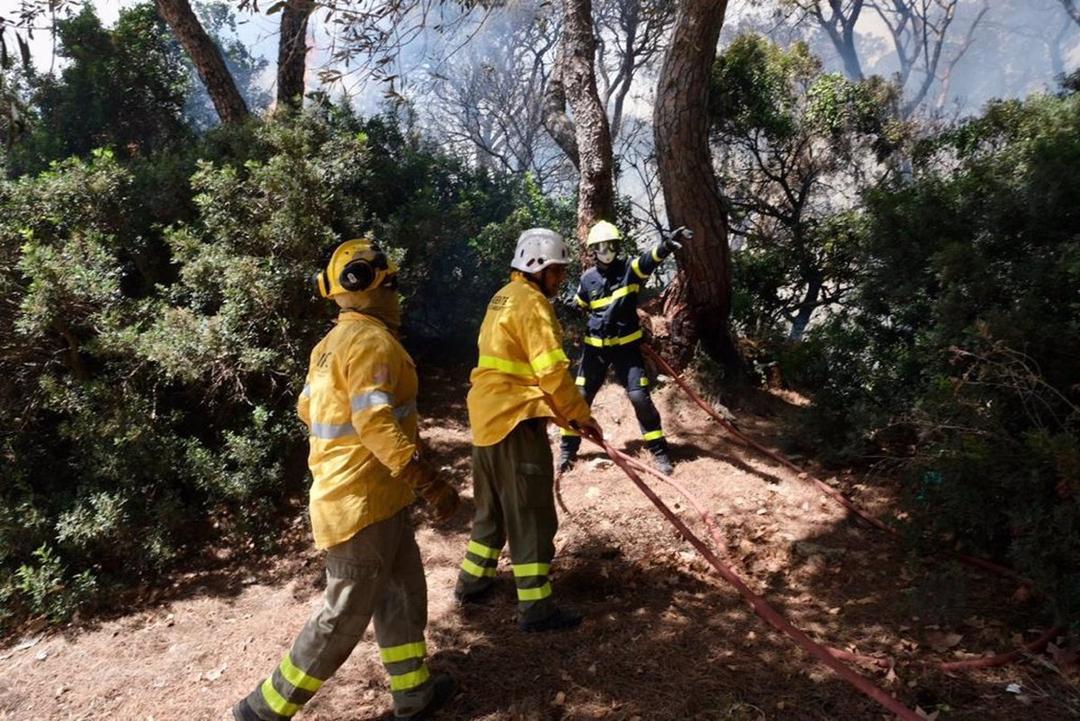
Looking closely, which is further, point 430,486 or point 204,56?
point 204,56

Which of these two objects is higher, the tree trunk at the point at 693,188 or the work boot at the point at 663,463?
the tree trunk at the point at 693,188

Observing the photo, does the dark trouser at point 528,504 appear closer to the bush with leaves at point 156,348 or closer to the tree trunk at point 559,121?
the bush with leaves at point 156,348

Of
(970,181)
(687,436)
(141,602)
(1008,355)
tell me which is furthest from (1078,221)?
(141,602)

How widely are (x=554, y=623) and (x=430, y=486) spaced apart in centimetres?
133

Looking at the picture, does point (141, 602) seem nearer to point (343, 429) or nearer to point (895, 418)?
point (343, 429)

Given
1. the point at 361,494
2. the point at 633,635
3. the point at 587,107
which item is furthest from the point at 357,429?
the point at 587,107

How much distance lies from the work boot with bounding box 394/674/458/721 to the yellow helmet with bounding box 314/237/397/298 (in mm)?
1841

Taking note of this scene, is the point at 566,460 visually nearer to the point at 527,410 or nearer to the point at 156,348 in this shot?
the point at 527,410

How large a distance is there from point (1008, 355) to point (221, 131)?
7.94 meters

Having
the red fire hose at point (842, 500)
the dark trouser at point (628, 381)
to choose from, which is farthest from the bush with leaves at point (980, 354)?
the dark trouser at point (628, 381)

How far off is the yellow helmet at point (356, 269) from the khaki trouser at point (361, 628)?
3.38ft

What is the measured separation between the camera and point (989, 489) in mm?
3541

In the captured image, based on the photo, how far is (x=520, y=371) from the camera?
362cm

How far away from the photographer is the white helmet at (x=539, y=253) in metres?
3.65
